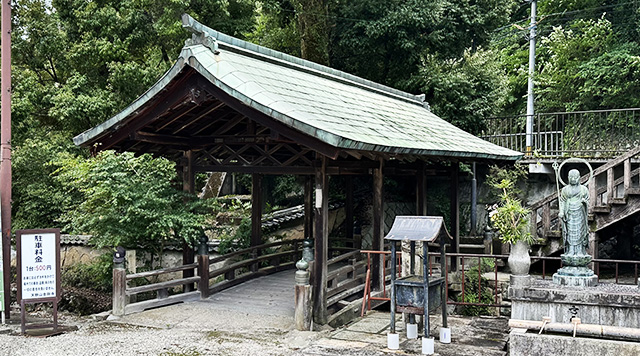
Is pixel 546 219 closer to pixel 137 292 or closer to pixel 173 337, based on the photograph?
pixel 173 337

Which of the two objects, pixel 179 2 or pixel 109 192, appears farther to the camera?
pixel 179 2

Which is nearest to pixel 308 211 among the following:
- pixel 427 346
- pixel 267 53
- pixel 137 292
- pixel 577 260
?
pixel 267 53

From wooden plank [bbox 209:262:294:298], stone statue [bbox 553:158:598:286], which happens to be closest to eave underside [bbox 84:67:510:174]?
wooden plank [bbox 209:262:294:298]

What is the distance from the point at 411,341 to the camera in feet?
26.4

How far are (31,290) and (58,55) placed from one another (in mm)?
11694

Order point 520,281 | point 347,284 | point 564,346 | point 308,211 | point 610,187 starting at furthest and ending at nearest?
1. point 308,211
2. point 610,187
3. point 347,284
4. point 520,281
5. point 564,346

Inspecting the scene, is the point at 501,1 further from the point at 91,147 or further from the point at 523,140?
the point at 91,147

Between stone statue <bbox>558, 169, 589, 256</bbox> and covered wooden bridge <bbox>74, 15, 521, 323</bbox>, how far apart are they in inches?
102

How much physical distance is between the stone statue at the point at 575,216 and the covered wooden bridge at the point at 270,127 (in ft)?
8.54

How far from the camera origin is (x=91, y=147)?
34.6 feet

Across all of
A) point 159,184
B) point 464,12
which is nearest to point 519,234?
point 159,184

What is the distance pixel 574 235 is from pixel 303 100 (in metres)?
5.11

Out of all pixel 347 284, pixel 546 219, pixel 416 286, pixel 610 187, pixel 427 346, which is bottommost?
pixel 427 346

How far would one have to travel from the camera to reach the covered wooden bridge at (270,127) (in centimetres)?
871
